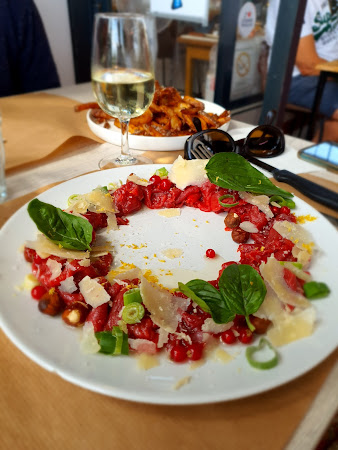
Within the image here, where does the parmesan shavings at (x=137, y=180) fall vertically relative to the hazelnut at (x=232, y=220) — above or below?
above

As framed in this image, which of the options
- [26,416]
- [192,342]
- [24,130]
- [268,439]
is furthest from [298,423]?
[24,130]

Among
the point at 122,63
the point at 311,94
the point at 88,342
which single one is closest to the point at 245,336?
the point at 88,342

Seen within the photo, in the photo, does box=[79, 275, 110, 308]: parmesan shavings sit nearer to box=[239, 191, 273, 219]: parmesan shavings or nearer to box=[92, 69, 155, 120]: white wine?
box=[239, 191, 273, 219]: parmesan shavings

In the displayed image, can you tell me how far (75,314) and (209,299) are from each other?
0.75ft

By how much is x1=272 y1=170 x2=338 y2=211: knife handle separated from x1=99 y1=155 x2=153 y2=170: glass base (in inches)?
18.0

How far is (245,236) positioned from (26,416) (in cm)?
59

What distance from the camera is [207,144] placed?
130cm

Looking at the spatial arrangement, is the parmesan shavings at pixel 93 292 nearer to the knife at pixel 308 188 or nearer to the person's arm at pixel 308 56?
the knife at pixel 308 188

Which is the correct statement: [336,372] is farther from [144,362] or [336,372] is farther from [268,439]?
[144,362]

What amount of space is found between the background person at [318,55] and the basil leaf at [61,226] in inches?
132

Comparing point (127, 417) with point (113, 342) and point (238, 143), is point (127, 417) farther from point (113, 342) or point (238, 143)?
point (238, 143)

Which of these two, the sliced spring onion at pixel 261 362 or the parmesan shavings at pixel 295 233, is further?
the parmesan shavings at pixel 295 233

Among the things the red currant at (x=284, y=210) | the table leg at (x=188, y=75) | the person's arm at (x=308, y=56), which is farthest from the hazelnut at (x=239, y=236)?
the person's arm at (x=308, y=56)

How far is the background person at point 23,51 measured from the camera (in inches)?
110
